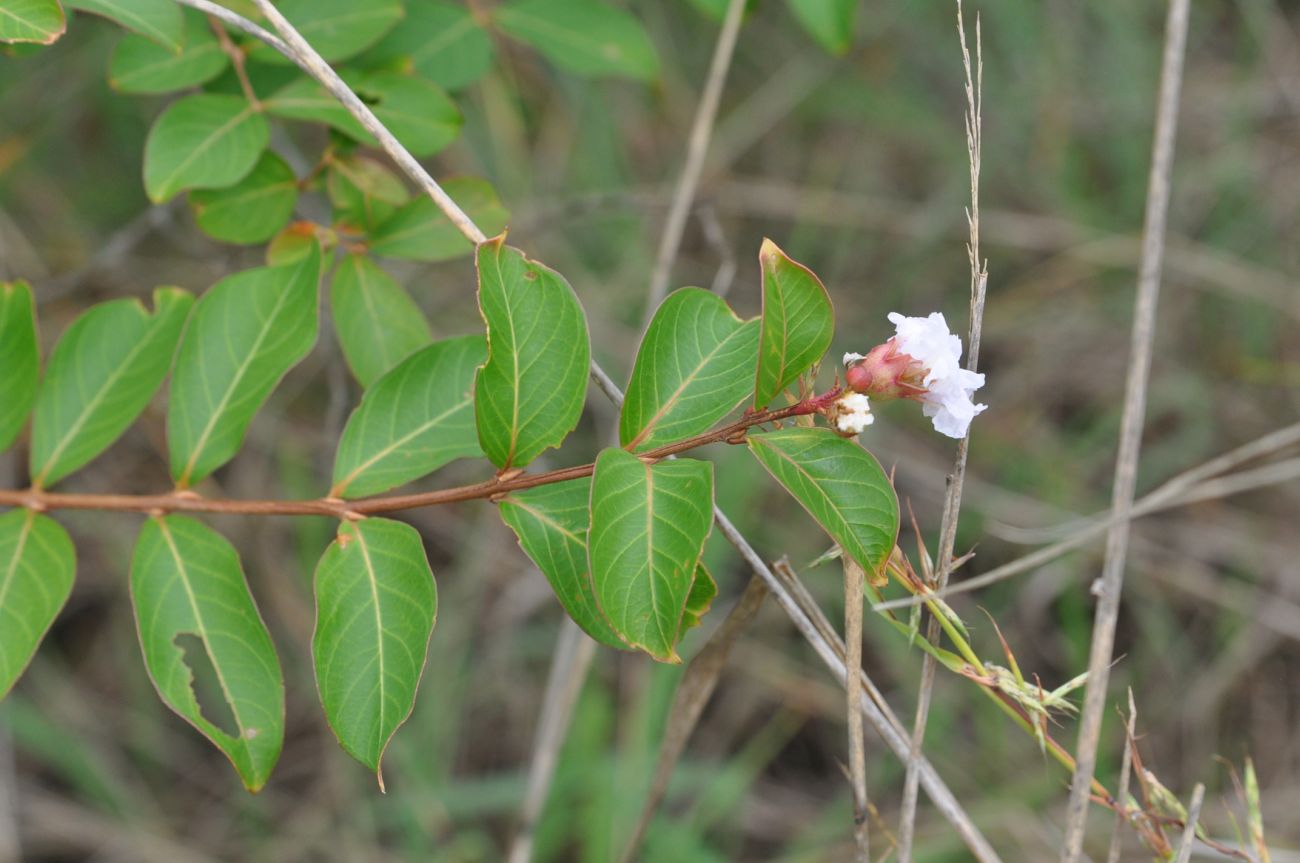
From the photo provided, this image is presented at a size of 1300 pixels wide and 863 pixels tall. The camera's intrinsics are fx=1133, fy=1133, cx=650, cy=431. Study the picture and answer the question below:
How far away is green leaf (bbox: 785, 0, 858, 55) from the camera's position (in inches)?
58.6

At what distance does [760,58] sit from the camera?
8.85 ft

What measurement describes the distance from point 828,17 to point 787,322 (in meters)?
0.75

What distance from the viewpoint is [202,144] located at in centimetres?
124

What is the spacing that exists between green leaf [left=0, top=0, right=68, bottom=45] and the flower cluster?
73cm

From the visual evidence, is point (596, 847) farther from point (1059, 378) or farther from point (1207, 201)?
point (1207, 201)

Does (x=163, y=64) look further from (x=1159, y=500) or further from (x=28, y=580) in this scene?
(x=1159, y=500)

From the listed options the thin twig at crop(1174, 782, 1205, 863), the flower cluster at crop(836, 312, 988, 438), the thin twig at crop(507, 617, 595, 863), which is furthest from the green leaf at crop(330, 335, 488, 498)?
the thin twig at crop(1174, 782, 1205, 863)

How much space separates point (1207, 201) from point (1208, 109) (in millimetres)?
249

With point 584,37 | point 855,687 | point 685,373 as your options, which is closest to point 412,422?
point 685,373

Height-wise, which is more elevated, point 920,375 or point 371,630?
point 920,375

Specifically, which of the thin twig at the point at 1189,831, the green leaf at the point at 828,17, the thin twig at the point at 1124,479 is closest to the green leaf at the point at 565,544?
the thin twig at the point at 1124,479

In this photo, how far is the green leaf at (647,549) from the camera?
34.9 inches

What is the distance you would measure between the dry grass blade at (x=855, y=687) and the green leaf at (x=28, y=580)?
751mm

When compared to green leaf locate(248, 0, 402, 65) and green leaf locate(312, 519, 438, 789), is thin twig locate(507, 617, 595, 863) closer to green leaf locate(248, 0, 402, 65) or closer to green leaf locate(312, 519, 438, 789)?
green leaf locate(312, 519, 438, 789)
